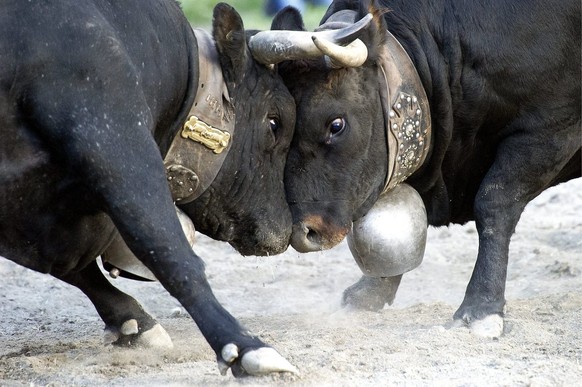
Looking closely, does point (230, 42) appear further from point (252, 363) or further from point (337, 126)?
point (252, 363)

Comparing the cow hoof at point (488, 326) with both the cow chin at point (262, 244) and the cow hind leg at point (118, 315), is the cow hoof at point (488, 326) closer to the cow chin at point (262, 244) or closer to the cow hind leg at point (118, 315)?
the cow chin at point (262, 244)

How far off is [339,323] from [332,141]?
0.95 metres

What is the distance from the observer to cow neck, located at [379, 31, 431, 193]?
5.68 m

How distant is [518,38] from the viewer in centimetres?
580

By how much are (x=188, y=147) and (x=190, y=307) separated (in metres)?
0.86

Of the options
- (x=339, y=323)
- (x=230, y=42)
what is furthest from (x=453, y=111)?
(x=230, y=42)

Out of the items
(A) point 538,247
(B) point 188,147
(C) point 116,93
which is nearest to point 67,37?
(C) point 116,93

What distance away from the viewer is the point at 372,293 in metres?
6.68

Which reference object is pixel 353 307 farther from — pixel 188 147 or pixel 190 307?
pixel 190 307

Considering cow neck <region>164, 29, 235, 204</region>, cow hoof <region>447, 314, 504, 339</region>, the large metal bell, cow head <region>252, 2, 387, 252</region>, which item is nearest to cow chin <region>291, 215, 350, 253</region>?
cow head <region>252, 2, 387, 252</region>

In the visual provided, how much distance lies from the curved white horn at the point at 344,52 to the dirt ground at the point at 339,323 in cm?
114

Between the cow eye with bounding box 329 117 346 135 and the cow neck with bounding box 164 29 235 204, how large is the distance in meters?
0.53

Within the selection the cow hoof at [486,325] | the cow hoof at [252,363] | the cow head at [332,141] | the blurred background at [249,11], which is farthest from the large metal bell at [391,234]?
the blurred background at [249,11]

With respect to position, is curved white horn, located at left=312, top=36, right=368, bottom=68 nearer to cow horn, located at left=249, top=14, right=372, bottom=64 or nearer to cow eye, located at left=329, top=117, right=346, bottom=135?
cow horn, located at left=249, top=14, right=372, bottom=64
